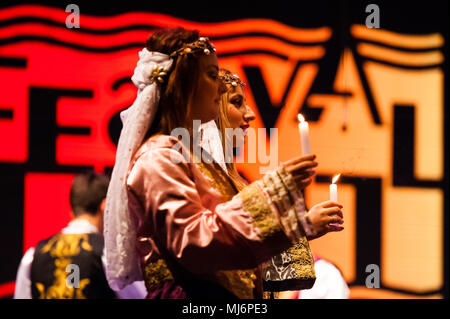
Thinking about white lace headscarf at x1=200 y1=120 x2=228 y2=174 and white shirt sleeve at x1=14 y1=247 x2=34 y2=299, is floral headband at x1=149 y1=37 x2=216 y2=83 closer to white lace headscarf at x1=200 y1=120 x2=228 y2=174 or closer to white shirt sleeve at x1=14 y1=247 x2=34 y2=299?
white lace headscarf at x1=200 y1=120 x2=228 y2=174

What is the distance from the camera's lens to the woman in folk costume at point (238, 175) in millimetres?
2061

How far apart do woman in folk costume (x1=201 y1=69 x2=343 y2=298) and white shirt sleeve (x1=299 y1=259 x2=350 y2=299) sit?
119 centimetres

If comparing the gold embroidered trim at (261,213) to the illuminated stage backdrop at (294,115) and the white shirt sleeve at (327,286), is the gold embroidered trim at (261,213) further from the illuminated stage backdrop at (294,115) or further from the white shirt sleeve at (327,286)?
the illuminated stage backdrop at (294,115)

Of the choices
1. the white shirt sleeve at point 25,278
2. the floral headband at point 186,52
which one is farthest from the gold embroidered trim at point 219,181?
the white shirt sleeve at point 25,278

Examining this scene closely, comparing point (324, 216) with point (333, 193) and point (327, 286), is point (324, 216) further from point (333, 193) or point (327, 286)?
point (327, 286)

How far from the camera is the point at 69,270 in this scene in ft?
8.79

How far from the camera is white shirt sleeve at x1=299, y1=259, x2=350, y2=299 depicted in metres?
→ 3.39

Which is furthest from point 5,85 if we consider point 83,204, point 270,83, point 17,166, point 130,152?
point 130,152

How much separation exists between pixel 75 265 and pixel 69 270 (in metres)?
0.03

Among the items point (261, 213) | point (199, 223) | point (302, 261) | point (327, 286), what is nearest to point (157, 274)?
point (199, 223)

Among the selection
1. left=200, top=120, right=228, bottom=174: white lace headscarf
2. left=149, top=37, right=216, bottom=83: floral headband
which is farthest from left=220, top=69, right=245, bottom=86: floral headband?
left=149, top=37, right=216, bottom=83: floral headband

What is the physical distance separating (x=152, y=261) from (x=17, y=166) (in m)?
2.35

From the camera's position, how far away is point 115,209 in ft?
5.22
